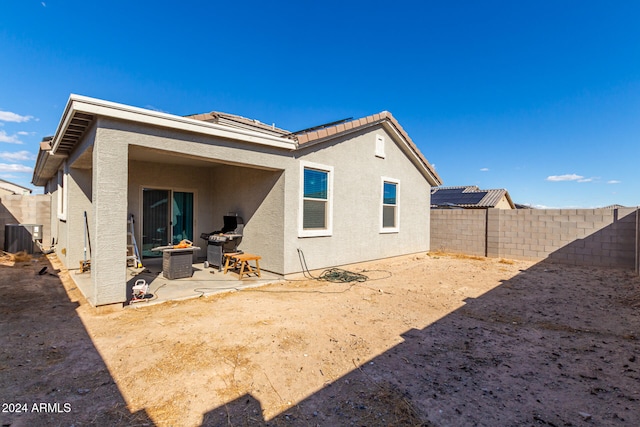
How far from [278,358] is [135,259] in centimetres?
597

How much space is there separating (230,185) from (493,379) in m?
7.59

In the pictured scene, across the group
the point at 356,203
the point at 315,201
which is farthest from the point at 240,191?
the point at 356,203

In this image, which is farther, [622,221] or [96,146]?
[622,221]

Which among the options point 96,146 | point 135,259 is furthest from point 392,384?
point 135,259

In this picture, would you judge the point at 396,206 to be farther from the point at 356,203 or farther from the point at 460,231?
the point at 460,231

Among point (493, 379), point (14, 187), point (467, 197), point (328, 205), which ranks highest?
point (14, 187)

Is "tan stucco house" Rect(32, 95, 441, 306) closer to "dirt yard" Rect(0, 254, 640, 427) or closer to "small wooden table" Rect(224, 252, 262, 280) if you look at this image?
"small wooden table" Rect(224, 252, 262, 280)

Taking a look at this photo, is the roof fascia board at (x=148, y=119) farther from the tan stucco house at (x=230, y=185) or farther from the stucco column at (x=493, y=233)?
the stucco column at (x=493, y=233)

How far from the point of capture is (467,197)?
64.0 feet

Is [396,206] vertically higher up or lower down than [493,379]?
higher up

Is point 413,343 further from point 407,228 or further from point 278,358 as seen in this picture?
point 407,228

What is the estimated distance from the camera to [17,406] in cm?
231

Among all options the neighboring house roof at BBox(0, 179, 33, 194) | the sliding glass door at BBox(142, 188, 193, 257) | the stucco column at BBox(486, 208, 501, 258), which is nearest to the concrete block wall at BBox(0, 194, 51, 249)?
the sliding glass door at BBox(142, 188, 193, 257)

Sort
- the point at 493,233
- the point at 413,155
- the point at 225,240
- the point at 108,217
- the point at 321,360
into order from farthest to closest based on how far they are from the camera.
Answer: the point at 493,233, the point at 413,155, the point at 225,240, the point at 108,217, the point at 321,360
